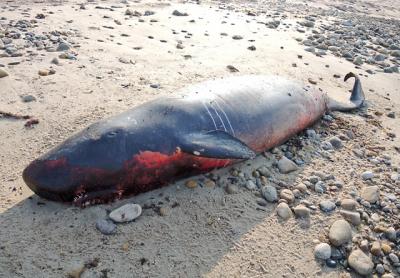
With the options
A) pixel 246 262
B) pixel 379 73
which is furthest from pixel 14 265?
pixel 379 73

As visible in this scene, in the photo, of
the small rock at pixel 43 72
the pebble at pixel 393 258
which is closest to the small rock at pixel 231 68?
the small rock at pixel 43 72

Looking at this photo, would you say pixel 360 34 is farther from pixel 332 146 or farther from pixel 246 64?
pixel 332 146

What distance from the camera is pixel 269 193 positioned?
3377 mm

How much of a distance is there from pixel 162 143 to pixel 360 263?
5.46 feet

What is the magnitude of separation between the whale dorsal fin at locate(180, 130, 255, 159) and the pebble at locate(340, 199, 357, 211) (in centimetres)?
86

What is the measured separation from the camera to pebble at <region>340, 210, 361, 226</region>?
323 centimetres

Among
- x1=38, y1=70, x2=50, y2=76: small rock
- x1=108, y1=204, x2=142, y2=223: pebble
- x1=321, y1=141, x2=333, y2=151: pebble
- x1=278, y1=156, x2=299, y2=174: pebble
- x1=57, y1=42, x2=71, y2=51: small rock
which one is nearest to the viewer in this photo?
x1=108, y1=204, x2=142, y2=223: pebble

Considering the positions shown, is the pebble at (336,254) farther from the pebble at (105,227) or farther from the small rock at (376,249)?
the pebble at (105,227)

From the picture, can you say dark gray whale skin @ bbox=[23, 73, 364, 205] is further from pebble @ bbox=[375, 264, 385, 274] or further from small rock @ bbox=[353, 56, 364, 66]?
small rock @ bbox=[353, 56, 364, 66]

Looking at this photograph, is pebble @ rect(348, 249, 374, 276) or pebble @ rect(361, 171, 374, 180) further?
pebble @ rect(361, 171, 374, 180)

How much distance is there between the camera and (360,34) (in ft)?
29.2

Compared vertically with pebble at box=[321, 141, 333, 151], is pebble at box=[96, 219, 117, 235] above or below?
below

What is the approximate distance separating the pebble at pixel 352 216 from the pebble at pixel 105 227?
70.7 inches

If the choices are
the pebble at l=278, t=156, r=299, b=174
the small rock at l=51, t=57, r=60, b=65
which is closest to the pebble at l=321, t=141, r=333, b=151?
the pebble at l=278, t=156, r=299, b=174
